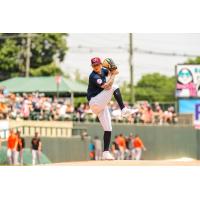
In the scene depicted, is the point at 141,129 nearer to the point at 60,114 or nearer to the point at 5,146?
the point at 60,114

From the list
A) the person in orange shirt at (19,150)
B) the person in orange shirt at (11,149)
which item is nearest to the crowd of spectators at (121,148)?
the person in orange shirt at (19,150)

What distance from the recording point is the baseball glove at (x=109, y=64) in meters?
15.5

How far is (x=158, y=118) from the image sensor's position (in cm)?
3541

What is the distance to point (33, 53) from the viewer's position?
4675cm

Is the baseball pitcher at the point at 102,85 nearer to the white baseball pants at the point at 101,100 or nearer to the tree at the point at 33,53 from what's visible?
the white baseball pants at the point at 101,100

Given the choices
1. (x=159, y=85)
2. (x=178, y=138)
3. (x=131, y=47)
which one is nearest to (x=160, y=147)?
(x=178, y=138)

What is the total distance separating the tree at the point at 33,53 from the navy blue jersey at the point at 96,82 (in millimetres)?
22352

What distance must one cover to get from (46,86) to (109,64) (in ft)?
64.1

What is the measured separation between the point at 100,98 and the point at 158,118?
65.3 ft

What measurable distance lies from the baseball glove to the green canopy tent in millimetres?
17596

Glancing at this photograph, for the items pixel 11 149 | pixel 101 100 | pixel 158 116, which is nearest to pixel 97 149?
pixel 11 149

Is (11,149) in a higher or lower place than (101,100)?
lower

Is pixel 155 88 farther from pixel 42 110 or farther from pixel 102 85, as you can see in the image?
pixel 102 85

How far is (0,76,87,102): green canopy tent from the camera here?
33.6 metres
